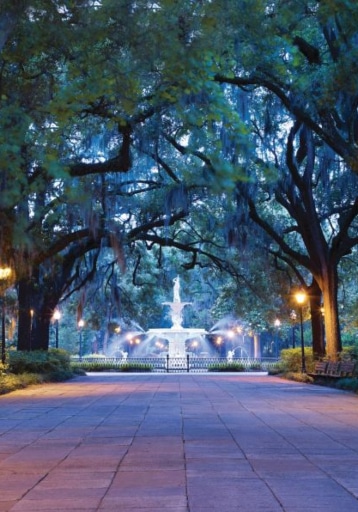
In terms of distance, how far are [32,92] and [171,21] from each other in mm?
2582

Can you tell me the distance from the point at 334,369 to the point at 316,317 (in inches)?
→ 237

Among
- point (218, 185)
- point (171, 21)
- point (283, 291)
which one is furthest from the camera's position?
point (283, 291)

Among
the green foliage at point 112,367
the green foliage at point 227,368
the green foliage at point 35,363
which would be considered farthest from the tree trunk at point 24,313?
the green foliage at point 227,368

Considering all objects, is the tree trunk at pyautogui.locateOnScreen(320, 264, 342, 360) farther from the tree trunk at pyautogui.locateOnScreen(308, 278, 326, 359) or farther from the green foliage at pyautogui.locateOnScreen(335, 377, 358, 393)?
the tree trunk at pyautogui.locateOnScreen(308, 278, 326, 359)

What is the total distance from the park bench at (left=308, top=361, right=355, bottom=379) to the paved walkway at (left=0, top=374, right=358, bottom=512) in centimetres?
652

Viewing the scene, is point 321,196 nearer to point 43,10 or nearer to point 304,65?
point 304,65

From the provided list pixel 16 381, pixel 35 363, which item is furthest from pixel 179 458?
pixel 35 363

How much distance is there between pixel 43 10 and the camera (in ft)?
25.7

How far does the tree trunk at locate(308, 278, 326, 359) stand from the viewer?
88.4ft

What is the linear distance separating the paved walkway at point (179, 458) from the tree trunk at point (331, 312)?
348 inches

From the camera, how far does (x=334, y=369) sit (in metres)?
21.1

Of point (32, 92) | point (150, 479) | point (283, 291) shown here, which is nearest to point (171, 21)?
point (32, 92)

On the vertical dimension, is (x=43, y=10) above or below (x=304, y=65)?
below

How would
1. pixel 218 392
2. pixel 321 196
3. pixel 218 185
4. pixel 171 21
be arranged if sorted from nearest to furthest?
pixel 218 185 < pixel 171 21 < pixel 218 392 < pixel 321 196
